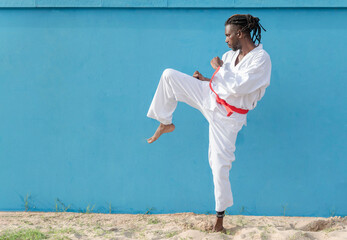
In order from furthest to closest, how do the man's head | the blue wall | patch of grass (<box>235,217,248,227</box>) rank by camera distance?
the blue wall, patch of grass (<box>235,217,248,227</box>), the man's head

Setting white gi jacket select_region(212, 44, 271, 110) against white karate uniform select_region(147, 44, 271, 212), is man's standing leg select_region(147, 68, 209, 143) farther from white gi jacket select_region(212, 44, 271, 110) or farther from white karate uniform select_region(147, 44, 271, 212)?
white gi jacket select_region(212, 44, 271, 110)

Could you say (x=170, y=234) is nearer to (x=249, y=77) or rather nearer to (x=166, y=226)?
(x=166, y=226)

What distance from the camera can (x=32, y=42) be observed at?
147 inches

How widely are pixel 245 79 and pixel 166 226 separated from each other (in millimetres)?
1448

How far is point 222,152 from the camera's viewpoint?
10.5 feet

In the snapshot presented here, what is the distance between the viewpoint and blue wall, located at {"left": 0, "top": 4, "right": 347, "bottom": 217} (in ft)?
11.9

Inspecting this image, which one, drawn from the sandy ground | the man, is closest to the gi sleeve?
the man

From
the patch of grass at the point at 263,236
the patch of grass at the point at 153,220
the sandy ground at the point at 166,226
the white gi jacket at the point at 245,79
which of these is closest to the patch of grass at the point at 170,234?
the sandy ground at the point at 166,226

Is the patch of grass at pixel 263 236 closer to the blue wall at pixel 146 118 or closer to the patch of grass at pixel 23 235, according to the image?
the blue wall at pixel 146 118

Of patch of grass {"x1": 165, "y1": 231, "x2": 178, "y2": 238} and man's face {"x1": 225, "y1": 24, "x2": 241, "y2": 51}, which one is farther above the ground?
man's face {"x1": 225, "y1": 24, "x2": 241, "y2": 51}

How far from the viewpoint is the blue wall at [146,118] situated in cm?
363

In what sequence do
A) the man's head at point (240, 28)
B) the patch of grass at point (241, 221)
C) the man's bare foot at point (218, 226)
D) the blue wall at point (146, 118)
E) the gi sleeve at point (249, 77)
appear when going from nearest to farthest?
the gi sleeve at point (249, 77) → the man's head at point (240, 28) → the man's bare foot at point (218, 226) → the patch of grass at point (241, 221) → the blue wall at point (146, 118)
